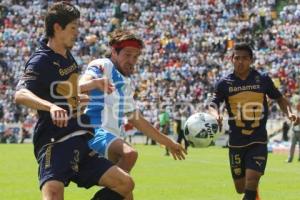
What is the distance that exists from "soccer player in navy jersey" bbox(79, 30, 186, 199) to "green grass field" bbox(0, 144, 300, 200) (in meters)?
4.77

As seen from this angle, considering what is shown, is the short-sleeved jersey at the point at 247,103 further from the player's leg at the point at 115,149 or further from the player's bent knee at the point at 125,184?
the player's bent knee at the point at 125,184

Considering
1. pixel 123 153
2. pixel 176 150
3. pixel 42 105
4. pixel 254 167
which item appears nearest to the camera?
pixel 42 105

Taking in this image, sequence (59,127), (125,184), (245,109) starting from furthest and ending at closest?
(245,109)
(125,184)
(59,127)

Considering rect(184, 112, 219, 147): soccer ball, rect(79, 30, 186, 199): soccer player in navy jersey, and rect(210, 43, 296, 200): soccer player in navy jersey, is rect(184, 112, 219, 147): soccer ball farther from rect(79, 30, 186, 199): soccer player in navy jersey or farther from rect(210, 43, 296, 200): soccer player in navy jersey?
rect(79, 30, 186, 199): soccer player in navy jersey

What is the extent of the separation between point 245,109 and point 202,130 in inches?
39.7

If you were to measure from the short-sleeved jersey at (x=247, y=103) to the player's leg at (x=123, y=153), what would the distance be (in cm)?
300

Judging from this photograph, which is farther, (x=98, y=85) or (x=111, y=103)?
(x=111, y=103)

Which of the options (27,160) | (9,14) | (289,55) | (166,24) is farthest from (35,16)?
(27,160)

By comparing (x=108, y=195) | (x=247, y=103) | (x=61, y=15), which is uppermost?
(x=61, y=15)

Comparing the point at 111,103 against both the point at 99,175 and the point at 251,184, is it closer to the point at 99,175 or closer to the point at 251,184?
the point at 99,175

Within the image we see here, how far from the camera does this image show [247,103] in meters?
11.2

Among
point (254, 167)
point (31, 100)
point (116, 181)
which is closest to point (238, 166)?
point (254, 167)


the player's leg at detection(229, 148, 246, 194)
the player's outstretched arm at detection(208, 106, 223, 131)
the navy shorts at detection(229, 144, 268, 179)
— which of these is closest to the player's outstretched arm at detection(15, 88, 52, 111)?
the player's outstretched arm at detection(208, 106, 223, 131)

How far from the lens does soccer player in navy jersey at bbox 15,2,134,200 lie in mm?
6812
